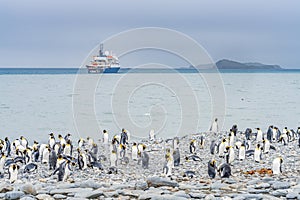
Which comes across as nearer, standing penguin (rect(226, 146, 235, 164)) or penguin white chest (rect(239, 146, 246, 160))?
standing penguin (rect(226, 146, 235, 164))

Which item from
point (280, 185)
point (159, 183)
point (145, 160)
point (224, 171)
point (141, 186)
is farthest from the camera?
point (145, 160)

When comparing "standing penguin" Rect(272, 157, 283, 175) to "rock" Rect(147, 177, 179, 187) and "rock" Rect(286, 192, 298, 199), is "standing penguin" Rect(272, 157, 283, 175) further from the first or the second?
"rock" Rect(147, 177, 179, 187)

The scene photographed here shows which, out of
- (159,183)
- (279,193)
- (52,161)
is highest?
(52,161)

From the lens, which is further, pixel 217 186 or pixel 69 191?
pixel 217 186

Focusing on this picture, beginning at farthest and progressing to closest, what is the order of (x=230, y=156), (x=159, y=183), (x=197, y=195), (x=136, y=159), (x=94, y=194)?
(x=136, y=159)
(x=230, y=156)
(x=159, y=183)
(x=197, y=195)
(x=94, y=194)

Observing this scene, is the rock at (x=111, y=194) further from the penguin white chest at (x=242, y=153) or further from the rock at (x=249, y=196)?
the penguin white chest at (x=242, y=153)

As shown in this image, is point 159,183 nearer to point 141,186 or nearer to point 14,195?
point 141,186

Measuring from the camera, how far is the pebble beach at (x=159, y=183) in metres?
6.96

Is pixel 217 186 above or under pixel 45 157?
under

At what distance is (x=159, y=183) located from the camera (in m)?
7.62

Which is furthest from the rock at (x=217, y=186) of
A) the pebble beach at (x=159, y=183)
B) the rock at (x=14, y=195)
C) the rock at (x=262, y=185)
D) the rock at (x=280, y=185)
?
the rock at (x=14, y=195)

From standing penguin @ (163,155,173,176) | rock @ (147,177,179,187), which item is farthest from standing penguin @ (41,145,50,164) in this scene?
rock @ (147,177,179,187)

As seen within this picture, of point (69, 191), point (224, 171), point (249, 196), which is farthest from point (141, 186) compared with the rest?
point (224, 171)

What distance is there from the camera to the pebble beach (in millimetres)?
6961
